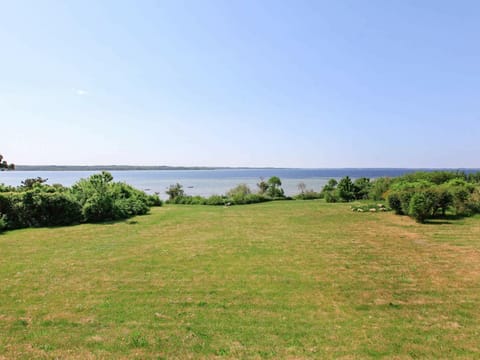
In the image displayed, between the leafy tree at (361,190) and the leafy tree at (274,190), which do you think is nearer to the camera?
the leafy tree at (361,190)

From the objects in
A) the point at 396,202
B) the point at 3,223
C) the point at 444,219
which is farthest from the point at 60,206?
the point at 444,219

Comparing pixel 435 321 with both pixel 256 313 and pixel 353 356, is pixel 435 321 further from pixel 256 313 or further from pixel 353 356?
pixel 256 313

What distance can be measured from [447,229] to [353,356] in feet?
31.5

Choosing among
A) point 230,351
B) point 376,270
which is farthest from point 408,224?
point 230,351

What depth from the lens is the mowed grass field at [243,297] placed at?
368cm

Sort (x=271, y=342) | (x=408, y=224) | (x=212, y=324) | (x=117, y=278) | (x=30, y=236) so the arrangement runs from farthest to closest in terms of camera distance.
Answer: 1. (x=408, y=224)
2. (x=30, y=236)
3. (x=117, y=278)
4. (x=212, y=324)
5. (x=271, y=342)

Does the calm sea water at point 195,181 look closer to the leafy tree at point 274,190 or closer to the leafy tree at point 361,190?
the leafy tree at point 274,190

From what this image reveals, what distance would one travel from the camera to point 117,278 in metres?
6.11

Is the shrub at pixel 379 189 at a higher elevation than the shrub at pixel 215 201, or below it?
higher

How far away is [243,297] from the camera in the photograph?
5.09 meters

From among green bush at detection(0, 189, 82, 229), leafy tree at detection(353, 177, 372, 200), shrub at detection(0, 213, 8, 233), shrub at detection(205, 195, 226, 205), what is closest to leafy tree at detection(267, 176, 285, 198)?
shrub at detection(205, 195, 226, 205)

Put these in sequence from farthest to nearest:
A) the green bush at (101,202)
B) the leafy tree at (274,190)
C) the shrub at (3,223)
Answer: the leafy tree at (274,190)
the green bush at (101,202)
the shrub at (3,223)

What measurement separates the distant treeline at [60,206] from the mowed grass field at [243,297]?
3827 mm

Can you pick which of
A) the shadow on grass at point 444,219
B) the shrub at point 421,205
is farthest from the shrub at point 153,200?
the shadow on grass at point 444,219
